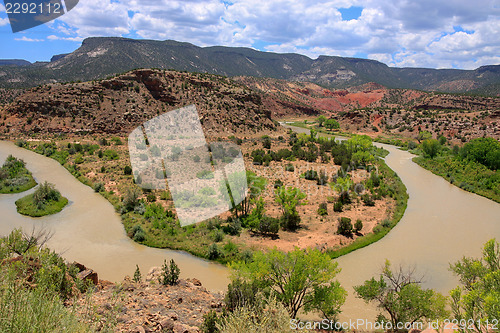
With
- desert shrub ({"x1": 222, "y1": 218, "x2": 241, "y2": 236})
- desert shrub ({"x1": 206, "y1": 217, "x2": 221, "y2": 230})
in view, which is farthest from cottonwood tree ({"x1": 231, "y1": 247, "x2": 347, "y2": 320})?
desert shrub ({"x1": 206, "y1": 217, "x2": 221, "y2": 230})

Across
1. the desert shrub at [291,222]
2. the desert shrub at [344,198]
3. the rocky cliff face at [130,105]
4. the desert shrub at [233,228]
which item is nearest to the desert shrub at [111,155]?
the rocky cliff face at [130,105]

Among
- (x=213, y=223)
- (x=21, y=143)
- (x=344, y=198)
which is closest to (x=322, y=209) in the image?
(x=344, y=198)

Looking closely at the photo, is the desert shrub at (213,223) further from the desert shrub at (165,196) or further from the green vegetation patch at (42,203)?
the green vegetation patch at (42,203)

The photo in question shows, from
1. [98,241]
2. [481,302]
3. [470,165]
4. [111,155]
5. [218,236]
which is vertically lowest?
[98,241]

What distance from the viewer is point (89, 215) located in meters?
Result: 21.7

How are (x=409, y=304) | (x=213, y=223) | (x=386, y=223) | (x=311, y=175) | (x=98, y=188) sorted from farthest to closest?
(x=311, y=175) → (x=98, y=188) → (x=386, y=223) → (x=213, y=223) → (x=409, y=304)

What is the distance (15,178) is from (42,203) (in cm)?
846

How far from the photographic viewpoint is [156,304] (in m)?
10.4

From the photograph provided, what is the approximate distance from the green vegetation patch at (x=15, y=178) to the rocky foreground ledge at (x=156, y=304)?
19.9m

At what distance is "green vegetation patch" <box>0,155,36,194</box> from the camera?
25967 mm

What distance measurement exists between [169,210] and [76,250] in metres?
6.57

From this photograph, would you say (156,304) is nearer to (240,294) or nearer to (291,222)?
(240,294)

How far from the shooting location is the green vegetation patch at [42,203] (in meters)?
21.5

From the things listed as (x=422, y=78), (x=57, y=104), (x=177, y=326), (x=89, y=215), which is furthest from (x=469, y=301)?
(x=422, y=78)
